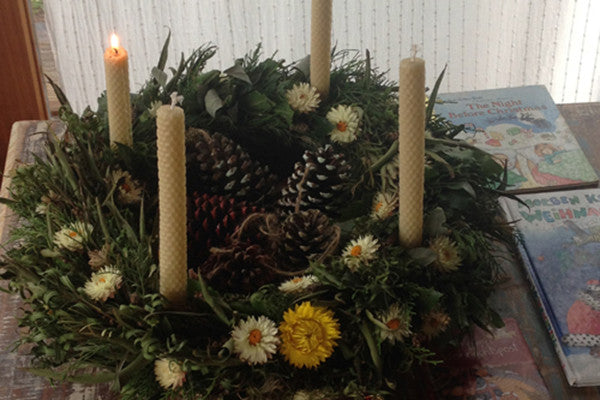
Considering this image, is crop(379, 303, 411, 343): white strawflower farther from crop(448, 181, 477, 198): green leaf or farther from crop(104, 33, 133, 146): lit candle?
crop(104, 33, 133, 146): lit candle

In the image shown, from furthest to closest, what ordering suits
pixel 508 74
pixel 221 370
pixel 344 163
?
pixel 508 74 < pixel 344 163 < pixel 221 370

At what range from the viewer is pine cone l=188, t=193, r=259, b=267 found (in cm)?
73

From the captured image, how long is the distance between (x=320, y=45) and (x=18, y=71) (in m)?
1.36

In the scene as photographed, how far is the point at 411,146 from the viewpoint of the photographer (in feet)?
2.02

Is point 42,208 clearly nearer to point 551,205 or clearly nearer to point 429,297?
point 429,297

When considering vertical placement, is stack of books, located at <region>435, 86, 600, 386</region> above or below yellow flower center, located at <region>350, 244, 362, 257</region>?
below

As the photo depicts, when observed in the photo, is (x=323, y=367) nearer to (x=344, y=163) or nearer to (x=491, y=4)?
(x=344, y=163)

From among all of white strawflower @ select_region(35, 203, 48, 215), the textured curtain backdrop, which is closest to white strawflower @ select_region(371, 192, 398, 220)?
white strawflower @ select_region(35, 203, 48, 215)

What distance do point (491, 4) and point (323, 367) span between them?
1729 mm

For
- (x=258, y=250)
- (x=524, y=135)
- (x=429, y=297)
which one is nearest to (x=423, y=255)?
(x=429, y=297)

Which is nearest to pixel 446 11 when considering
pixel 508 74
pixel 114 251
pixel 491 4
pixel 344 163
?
pixel 491 4

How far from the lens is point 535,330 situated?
789 mm

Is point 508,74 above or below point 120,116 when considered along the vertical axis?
below

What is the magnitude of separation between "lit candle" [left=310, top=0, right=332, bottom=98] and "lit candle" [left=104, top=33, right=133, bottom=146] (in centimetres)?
24
